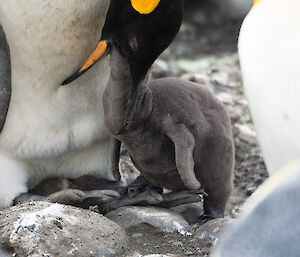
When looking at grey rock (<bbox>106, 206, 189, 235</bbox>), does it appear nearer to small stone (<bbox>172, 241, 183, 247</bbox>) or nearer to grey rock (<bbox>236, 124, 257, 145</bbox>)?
small stone (<bbox>172, 241, 183, 247</bbox>)

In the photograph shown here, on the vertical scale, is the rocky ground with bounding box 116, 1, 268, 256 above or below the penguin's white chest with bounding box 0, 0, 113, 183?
below

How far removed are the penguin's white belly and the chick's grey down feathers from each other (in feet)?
2.17

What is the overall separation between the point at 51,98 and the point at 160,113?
43 cm

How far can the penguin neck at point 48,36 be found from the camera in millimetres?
2715

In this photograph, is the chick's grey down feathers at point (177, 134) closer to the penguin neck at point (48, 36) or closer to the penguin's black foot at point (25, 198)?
the penguin neck at point (48, 36)

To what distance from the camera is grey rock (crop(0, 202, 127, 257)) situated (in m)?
2.20

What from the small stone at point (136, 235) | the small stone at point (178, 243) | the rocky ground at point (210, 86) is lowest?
the rocky ground at point (210, 86)

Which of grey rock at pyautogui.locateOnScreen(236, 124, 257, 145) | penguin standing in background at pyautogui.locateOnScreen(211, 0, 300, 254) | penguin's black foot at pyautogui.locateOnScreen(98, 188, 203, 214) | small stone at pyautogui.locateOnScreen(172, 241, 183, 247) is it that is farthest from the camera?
grey rock at pyautogui.locateOnScreen(236, 124, 257, 145)

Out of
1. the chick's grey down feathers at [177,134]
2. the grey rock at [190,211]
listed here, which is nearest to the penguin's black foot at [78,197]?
the chick's grey down feathers at [177,134]

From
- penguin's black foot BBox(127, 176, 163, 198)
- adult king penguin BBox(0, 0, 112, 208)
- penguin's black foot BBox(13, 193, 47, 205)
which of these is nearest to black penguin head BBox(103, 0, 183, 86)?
adult king penguin BBox(0, 0, 112, 208)

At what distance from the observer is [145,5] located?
2424 millimetres

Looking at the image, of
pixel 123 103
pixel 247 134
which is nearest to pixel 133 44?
pixel 123 103

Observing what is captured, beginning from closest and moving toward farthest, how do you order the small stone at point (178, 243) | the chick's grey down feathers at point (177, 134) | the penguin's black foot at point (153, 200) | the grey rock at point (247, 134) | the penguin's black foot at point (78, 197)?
the small stone at point (178, 243) → the chick's grey down feathers at point (177, 134) → the penguin's black foot at point (78, 197) → the penguin's black foot at point (153, 200) → the grey rock at point (247, 134)

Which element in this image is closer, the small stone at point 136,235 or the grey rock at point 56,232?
the grey rock at point 56,232
